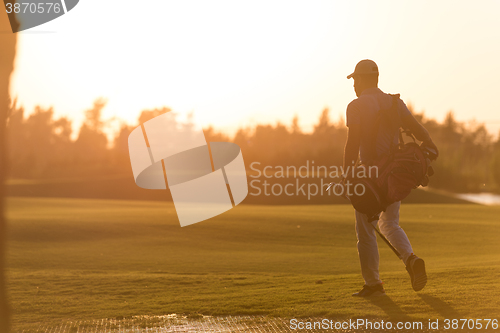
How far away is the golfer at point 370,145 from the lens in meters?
4.80

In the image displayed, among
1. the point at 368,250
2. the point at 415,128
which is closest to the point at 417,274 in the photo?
the point at 368,250

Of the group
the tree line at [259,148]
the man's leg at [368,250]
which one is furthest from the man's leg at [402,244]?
the tree line at [259,148]

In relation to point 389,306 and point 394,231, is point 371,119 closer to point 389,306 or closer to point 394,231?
point 394,231

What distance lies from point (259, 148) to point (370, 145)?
5508cm

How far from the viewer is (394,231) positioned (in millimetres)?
4965

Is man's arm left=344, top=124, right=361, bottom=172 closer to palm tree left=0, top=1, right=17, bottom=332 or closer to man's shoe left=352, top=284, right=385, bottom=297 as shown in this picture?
man's shoe left=352, top=284, right=385, bottom=297

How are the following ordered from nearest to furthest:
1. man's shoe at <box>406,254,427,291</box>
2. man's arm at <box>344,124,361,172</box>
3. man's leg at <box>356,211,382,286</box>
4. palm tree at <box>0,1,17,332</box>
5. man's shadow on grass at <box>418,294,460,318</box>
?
man's shadow on grass at <box>418,294,460,318</box>, palm tree at <box>0,1,17,332</box>, man's shoe at <box>406,254,427,291</box>, man's arm at <box>344,124,361,172</box>, man's leg at <box>356,211,382,286</box>

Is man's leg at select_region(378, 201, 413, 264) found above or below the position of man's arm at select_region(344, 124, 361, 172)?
below

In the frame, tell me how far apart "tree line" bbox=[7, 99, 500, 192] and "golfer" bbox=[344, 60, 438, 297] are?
105ft

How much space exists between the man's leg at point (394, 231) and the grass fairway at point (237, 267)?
1.55 ft

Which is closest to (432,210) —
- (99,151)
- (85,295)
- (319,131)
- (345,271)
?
(345,271)

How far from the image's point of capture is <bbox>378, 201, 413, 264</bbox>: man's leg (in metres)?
4.86

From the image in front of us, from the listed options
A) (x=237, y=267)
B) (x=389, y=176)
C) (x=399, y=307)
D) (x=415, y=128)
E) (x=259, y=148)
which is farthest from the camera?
(x=259, y=148)

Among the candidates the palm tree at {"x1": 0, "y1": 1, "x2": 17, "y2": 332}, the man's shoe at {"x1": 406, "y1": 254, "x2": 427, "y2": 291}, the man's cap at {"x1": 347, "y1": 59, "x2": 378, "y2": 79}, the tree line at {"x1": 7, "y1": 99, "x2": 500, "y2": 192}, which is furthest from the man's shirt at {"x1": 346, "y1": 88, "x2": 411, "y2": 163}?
the tree line at {"x1": 7, "y1": 99, "x2": 500, "y2": 192}
